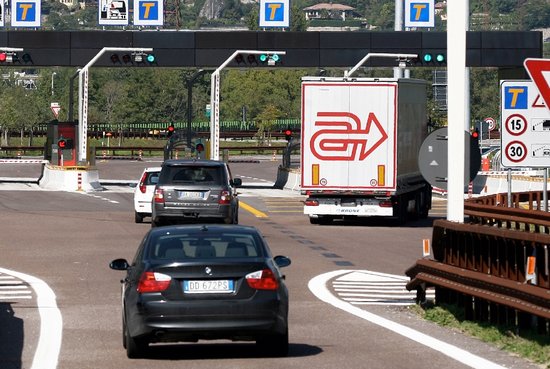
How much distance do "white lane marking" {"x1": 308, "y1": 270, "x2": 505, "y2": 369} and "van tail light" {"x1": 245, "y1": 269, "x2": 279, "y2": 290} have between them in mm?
1910

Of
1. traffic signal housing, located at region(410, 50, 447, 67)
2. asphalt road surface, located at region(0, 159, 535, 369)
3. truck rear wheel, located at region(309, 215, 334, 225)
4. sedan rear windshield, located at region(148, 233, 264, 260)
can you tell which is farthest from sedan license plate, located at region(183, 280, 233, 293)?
traffic signal housing, located at region(410, 50, 447, 67)

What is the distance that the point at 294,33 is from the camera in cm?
5700

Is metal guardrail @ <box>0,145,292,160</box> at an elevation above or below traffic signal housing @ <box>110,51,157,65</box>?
below

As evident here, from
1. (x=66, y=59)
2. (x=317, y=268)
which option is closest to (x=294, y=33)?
(x=66, y=59)

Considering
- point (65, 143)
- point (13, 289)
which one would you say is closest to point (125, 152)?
point (65, 143)

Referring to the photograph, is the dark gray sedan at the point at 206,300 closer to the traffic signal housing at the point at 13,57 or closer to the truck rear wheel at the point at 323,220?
the truck rear wheel at the point at 323,220

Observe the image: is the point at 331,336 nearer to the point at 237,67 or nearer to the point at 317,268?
the point at 317,268

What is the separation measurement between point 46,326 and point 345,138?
21.0 metres

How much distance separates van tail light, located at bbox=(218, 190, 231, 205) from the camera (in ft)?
107

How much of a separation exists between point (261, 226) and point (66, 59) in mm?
22269

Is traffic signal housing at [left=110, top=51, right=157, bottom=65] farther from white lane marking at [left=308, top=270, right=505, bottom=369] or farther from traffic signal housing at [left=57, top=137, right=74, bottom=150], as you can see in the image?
white lane marking at [left=308, top=270, right=505, bottom=369]

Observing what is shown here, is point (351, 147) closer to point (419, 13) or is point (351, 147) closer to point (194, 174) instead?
point (194, 174)

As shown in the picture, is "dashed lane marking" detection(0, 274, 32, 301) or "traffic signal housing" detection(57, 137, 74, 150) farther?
"traffic signal housing" detection(57, 137, 74, 150)

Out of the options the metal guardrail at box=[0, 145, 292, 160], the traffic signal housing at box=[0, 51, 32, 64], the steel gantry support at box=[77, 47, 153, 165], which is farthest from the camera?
the metal guardrail at box=[0, 145, 292, 160]
